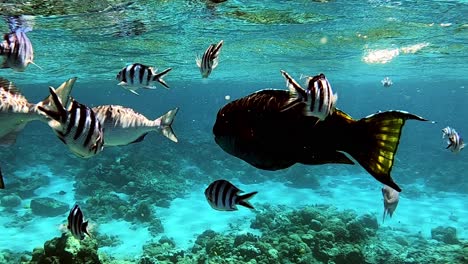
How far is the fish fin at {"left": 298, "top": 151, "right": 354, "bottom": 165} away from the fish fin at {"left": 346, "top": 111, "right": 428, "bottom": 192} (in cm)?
8

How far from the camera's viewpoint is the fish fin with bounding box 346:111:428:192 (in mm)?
1422

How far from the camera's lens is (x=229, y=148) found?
1.71 metres

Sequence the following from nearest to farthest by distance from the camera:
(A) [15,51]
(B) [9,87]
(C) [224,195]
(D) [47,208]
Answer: (B) [9,87], (C) [224,195], (A) [15,51], (D) [47,208]

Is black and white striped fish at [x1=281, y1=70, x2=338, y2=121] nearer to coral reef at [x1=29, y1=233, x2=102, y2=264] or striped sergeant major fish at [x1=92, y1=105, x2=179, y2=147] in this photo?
striped sergeant major fish at [x1=92, y1=105, x2=179, y2=147]

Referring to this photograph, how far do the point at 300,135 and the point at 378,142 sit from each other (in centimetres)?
31

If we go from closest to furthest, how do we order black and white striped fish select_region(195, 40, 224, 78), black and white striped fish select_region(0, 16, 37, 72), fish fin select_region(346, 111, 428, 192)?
fish fin select_region(346, 111, 428, 192) < black and white striped fish select_region(0, 16, 37, 72) < black and white striped fish select_region(195, 40, 224, 78)

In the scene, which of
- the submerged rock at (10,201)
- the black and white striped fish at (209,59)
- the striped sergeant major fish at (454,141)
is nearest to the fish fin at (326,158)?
the black and white striped fish at (209,59)

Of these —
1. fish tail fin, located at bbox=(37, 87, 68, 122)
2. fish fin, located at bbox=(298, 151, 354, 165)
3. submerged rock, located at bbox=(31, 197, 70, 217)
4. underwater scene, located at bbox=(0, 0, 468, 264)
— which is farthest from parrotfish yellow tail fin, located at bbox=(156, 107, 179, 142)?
submerged rock, located at bbox=(31, 197, 70, 217)

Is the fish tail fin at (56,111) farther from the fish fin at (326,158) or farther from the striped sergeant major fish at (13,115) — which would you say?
the fish fin at (326,158)

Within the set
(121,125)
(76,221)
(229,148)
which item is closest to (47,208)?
(76,221)

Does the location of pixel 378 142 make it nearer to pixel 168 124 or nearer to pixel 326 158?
pixel 326 158

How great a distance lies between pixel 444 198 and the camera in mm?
27906

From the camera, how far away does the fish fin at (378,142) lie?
1422mm

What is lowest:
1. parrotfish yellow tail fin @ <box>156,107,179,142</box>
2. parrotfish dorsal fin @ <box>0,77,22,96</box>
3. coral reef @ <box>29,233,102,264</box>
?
coral reef @ <box>29,233,102,264</box>
